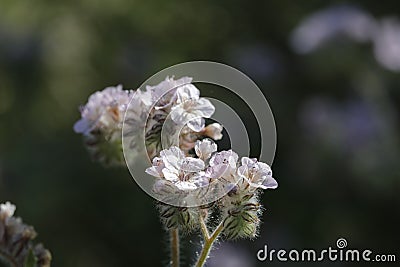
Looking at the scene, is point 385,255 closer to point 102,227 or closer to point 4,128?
point 102,227

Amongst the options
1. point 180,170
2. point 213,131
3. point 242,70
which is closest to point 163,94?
point 213,131

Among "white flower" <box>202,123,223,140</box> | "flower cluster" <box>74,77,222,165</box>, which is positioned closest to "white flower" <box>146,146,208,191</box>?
"flower cluster" <box>74,77,222,165</box>

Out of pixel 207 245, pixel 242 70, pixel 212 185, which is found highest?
pixel 242 70

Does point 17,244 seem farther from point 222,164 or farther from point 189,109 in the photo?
point 222,164

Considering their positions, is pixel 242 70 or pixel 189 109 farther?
pixel 242 70

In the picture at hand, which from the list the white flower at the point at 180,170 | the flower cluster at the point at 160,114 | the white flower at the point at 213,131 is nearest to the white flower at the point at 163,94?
the flower cluster at the point at 160,114

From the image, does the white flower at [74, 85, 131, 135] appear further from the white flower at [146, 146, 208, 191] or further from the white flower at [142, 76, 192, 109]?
the white flower at [146, 146, 208, 191]
